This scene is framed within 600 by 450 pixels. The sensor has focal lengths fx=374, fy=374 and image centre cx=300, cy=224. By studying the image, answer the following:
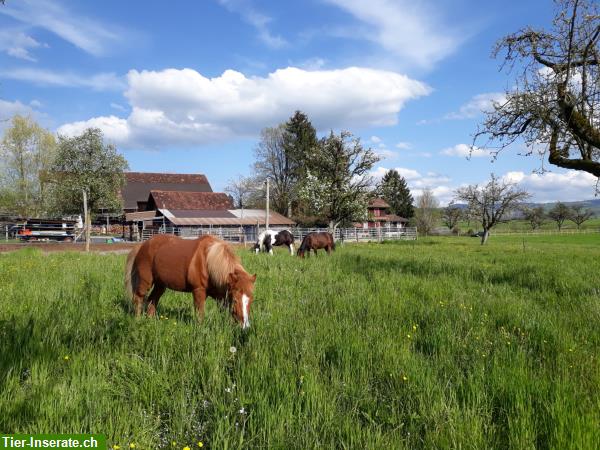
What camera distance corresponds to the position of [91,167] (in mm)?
32375

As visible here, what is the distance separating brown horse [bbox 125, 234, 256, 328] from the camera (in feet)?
18.6

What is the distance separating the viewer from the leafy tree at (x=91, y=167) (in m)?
31.6

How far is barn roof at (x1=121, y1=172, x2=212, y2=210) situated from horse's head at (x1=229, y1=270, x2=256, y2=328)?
6468 cm

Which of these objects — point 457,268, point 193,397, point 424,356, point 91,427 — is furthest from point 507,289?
point 91,427

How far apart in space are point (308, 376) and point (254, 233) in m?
43.0

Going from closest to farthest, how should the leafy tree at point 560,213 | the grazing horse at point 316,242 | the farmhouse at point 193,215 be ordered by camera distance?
the grazing horse at point 316,242
the farmhouse at point 193,215
the leafy tree at point 560,213

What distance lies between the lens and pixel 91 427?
264cm

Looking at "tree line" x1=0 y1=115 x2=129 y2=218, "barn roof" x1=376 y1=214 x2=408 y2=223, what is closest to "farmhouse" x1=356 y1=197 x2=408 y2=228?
"barn roof" x1=376 y1=214 x2=408 y2=223

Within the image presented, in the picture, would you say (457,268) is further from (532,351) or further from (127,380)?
(127,380)

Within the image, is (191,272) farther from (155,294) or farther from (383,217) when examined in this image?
(383,217)

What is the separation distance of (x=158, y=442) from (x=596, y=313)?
6.74 m

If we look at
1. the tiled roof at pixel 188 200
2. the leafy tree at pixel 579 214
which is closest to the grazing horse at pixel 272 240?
the tiled roof at pixel 188 200

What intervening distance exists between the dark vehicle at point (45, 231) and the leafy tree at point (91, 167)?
21.0 ft

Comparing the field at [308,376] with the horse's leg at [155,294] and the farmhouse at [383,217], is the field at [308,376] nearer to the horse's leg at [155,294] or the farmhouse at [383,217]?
the horse's leg at [155,294]
